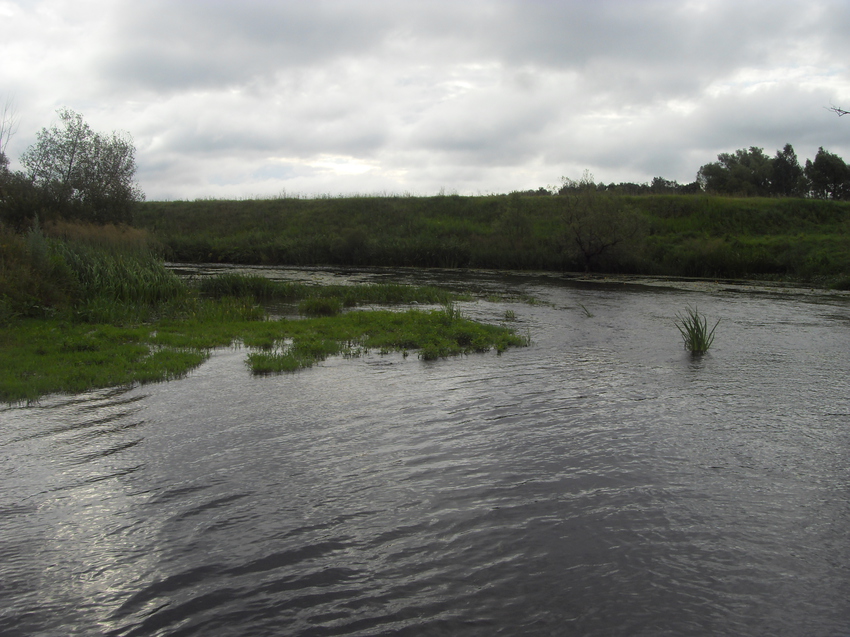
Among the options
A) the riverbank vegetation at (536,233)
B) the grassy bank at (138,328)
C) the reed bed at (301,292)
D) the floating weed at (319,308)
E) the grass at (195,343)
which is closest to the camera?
the grass at (195,343)

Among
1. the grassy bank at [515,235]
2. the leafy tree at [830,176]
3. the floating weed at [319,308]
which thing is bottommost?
the floating weed at [319,308]

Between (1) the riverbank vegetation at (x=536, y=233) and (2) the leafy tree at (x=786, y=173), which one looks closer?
(1) the riverbank vegetation at (x=536, y=233)

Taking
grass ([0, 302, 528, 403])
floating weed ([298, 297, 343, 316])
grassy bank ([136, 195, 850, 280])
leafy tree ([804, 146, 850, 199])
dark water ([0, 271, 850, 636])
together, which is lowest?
Answer: dark water ([0, 271, 850, 636])

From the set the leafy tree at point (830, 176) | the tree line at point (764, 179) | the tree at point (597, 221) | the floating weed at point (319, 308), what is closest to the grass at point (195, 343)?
the floating weed at point (319, 308)

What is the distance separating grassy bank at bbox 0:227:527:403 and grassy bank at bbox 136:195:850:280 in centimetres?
1759

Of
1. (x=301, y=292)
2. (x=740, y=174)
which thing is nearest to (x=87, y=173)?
(x=301, y=292)

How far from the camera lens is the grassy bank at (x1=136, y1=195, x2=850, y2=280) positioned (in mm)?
41656

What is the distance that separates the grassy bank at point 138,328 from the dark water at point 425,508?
1.14 m

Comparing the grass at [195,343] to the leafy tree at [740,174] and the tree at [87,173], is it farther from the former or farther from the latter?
the leafy tree at [740,174]

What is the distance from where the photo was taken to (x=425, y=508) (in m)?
6.37

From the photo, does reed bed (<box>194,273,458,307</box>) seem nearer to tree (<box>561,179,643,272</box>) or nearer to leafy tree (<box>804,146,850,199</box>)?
tree (<box>561,179,643,272</box>)

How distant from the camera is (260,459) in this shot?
754 centimetres

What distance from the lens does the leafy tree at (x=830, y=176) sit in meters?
65.2

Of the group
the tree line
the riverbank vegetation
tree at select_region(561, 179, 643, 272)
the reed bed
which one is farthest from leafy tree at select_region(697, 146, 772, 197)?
the reed bed
